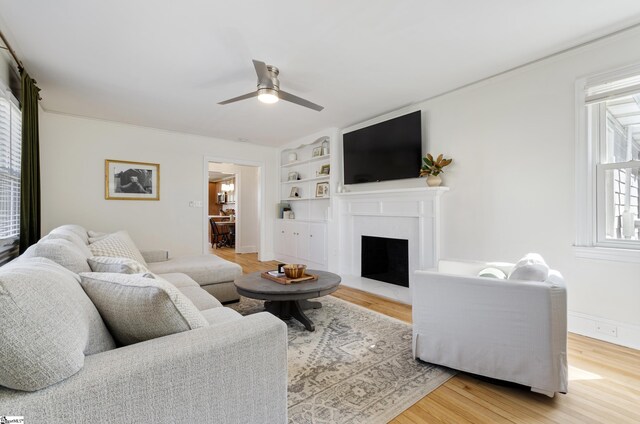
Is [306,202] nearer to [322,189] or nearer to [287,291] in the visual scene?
[322,189]

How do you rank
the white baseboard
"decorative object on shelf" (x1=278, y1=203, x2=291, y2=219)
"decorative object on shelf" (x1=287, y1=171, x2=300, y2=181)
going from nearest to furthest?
the white baseboard
"decorative object on shelf" (x1=287, y1=171, x2=300, y2=181)
"decorative object on shelf" (x1=278, y1=203, x2=291, y2=219)

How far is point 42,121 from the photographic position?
13.4 ft

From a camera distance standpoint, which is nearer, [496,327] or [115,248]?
[496,327]

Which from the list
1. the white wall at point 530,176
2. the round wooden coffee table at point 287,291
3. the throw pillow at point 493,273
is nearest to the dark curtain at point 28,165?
the round wooden coffee table at point 287,291

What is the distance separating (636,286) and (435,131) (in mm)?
→ 2298

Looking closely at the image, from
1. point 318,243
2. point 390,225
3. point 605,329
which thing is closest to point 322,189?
point 318,243

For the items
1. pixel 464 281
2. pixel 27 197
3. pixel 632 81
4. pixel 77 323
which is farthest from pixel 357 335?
pixel 27 197

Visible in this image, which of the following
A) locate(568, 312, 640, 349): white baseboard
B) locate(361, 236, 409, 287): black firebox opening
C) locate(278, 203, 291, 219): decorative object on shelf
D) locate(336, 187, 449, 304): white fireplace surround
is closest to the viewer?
locate(568, 312, 640, 349): white baseboard

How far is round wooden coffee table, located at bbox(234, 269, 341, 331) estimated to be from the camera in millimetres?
2402

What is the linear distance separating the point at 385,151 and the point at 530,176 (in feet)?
5.71

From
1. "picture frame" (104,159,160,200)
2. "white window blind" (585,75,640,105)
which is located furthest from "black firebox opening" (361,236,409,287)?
"picture frame" (104,159,160,200)

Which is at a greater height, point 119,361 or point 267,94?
point 267,94

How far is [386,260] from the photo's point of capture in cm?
432

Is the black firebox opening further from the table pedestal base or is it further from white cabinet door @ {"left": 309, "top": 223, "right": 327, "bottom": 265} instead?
the table pedestal base
